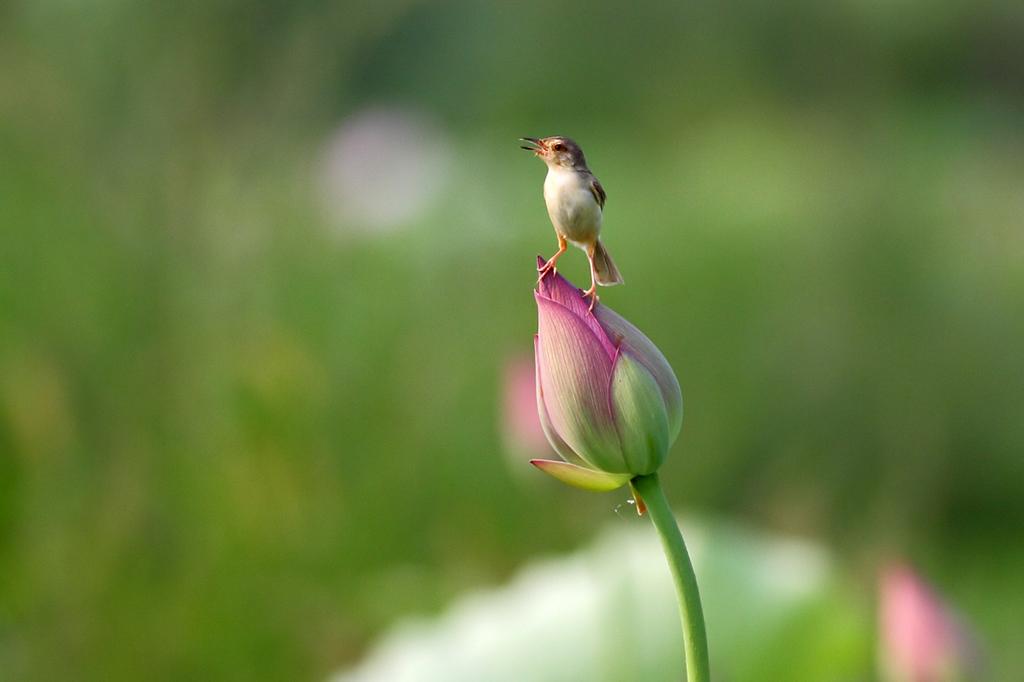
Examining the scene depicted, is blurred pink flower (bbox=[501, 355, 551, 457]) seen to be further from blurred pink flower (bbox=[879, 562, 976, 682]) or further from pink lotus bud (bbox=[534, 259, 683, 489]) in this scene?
pink lotus bud (bbox=[534, 259, 683, 489])

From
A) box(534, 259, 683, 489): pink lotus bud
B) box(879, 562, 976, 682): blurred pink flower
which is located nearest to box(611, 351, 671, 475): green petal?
box(534, 259, 683, 489): pink lotus bud

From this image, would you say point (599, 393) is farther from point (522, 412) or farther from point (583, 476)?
point (522, 412)

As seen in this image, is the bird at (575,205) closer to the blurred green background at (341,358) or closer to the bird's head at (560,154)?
the bird's head at (560,154)

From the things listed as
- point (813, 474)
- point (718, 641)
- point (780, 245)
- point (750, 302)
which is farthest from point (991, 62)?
point (718, 641)

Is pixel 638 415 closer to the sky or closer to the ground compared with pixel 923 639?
closer to the sky

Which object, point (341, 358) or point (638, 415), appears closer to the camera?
point (638, 415)

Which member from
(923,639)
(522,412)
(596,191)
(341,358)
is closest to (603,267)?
(596,191)

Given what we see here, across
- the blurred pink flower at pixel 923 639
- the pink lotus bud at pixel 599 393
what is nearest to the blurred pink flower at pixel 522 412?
the blurred pink flower at pixel 923 639
